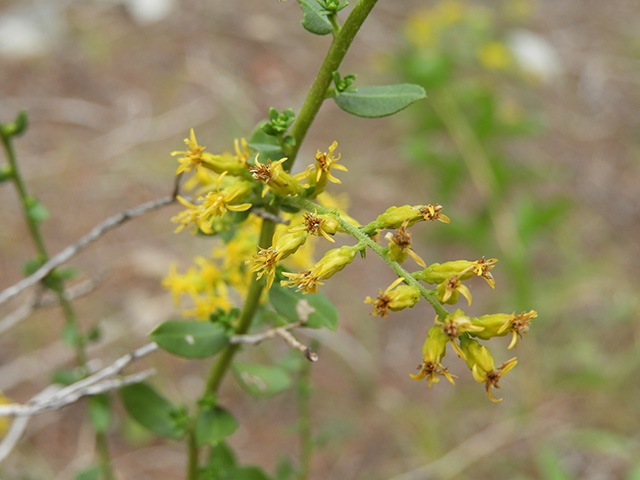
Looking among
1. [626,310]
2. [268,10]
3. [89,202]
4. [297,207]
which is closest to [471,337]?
[297,207]

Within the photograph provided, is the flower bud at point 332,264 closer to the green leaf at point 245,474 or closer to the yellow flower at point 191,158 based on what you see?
the yellow flower at point 191,158

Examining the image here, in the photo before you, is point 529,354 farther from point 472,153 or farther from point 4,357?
point 4,357

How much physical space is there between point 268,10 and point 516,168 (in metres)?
3.18

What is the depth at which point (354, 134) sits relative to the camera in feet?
17.4

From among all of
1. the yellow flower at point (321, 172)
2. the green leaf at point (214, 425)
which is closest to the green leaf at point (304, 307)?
the yellow flower at point (321, 172)

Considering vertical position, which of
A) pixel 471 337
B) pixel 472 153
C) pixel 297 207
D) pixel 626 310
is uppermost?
pixel 297 207

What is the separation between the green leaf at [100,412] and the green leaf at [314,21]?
1423mm

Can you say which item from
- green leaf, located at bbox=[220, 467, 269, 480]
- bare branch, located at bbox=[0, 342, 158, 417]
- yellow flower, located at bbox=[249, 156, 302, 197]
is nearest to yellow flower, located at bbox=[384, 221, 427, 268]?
yellow flower, located at bbox=[249, 156, 302, 197]

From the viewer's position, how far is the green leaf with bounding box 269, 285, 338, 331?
155 centimetres

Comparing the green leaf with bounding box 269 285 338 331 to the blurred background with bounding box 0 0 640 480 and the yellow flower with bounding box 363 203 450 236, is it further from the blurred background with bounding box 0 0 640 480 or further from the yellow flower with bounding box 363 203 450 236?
the blurred background with bounding box 0 0 640 480

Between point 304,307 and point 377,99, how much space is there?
0.52 metres

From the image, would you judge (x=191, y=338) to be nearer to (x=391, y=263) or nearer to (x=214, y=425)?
(x=214, y=425)

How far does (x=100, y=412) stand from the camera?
2.12 metres

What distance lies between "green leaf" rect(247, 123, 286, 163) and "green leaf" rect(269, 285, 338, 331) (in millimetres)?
324
